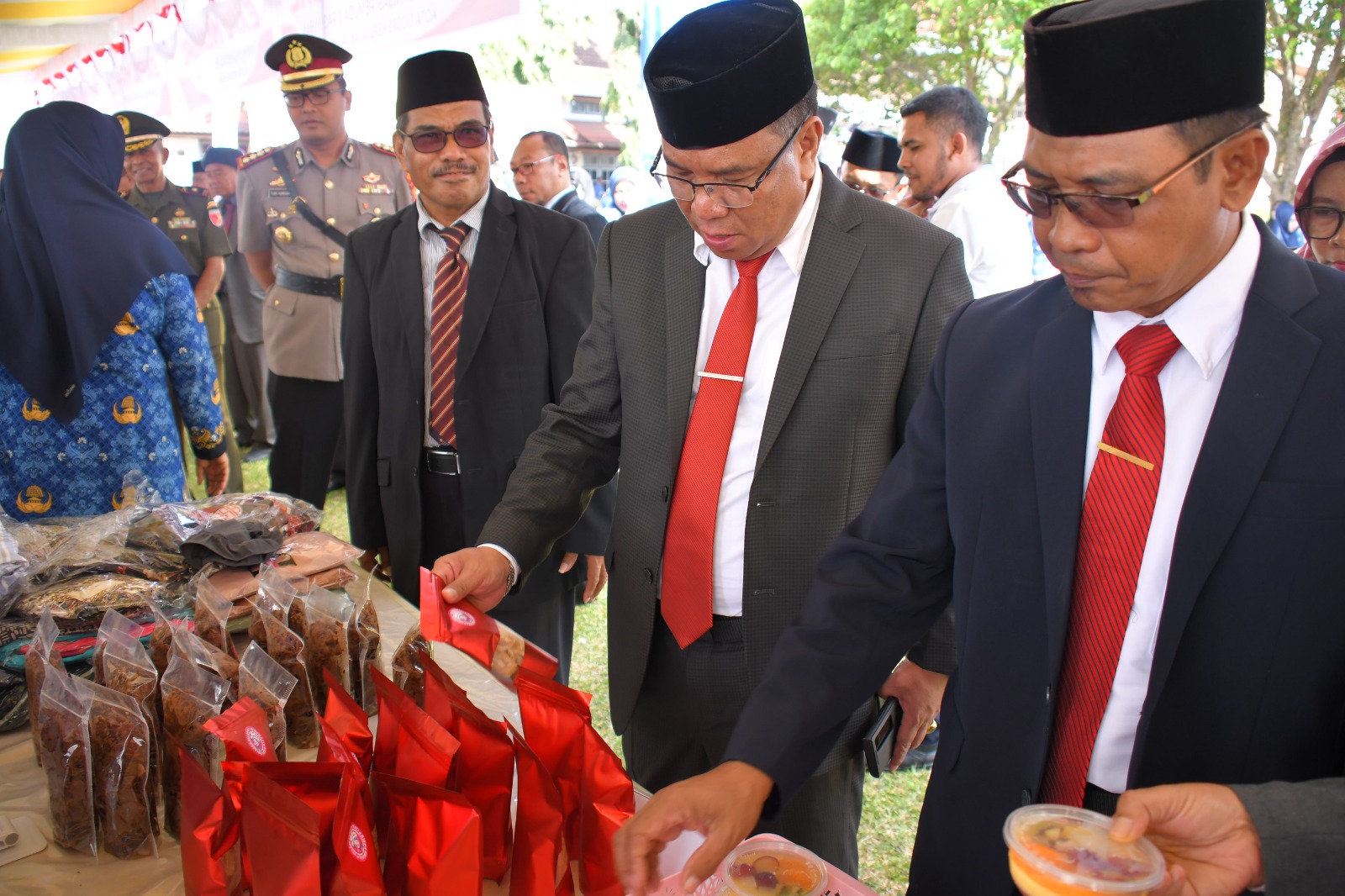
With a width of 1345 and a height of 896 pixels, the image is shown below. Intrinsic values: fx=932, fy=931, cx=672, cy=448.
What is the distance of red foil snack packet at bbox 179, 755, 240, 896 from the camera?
1.08 meters

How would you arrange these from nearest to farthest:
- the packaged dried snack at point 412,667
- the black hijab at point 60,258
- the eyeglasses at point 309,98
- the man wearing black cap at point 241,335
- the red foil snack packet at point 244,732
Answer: the red foil snack packet at point 244,732 → the packaged dried snack at point 412,667 → the black hijab at point 60,258 → the eyeglasses at point 309,98 → the man wearing black cap at point 241,335

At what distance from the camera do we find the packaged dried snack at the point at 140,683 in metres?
1.29

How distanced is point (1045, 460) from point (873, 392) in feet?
1.70

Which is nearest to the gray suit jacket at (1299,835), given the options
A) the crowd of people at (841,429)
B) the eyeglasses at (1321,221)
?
the crowd of people at (841,429)

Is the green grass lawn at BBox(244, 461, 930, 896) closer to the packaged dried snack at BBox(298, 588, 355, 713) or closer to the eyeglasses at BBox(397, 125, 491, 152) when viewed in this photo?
the packaged dried snack at BBox(298, 588, 355, 713)

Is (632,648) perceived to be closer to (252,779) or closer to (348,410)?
(252,779)

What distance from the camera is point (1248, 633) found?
101 centimetres

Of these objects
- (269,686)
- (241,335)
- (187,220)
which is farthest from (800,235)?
(241,335)

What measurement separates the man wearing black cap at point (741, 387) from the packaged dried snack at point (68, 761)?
0.52 m

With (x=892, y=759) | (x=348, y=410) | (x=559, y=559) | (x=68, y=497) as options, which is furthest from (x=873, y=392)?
(x=68, y=497)

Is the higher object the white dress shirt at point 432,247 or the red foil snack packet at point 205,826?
the white dress shirt at point 432,247

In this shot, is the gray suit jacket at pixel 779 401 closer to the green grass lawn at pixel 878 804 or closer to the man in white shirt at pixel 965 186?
the green grass lawn at pixel 878 804

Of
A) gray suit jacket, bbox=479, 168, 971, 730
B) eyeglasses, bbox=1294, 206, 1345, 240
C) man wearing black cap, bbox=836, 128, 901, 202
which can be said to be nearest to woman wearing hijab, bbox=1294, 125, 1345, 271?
eyeglasses, bbox=1294, 206, 1345, 240

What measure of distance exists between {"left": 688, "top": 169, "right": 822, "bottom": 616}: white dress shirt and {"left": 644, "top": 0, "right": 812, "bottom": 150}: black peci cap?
0.71 ft
